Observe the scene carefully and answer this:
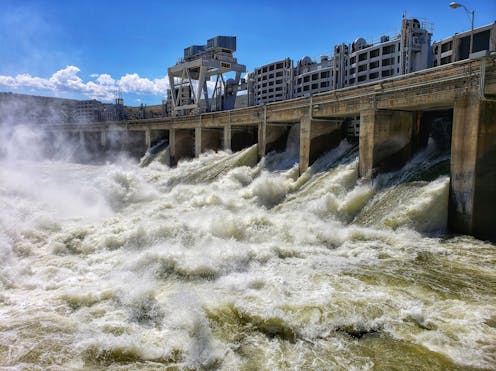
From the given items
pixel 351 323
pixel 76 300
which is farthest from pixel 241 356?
pixel 76 300

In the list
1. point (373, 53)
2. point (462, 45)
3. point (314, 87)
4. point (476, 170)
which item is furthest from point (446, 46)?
point (476, 170)

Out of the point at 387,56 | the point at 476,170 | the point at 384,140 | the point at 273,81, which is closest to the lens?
the point at 476,170

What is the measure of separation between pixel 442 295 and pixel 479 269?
1.93 m

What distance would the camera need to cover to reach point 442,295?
6609 mm

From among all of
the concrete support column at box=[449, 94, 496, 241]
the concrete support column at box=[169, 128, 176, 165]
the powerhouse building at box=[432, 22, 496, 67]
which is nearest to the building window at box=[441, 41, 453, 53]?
the powerhouse building at box=[432, 22, 496, 67]

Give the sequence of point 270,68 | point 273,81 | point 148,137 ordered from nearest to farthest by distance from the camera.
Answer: point 148,137
point 273,81
point 270,68

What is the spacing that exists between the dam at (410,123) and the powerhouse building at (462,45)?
Answer: 50.9 feet

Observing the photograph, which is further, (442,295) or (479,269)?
(479,269)

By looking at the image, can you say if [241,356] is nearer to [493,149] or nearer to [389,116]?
[493,149]

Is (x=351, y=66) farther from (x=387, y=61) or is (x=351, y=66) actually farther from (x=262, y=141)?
(x=262, y=141)

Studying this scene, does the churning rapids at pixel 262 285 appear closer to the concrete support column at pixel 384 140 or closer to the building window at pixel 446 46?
the concrete support column at pixel 384 140

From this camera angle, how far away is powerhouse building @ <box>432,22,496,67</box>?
26714mm

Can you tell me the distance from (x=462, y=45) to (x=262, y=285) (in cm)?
3051

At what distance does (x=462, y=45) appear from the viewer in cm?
2911
